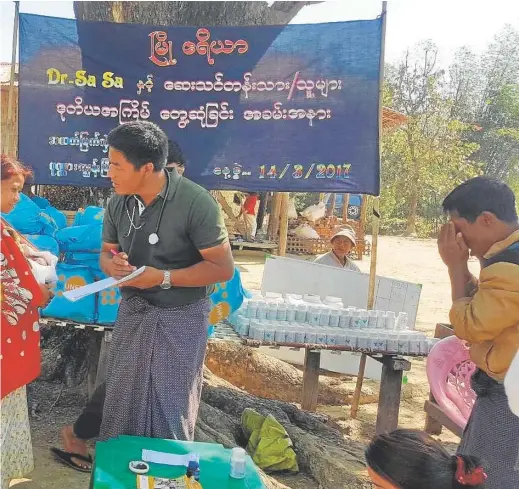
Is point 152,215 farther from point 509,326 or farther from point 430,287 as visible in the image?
point 430,287

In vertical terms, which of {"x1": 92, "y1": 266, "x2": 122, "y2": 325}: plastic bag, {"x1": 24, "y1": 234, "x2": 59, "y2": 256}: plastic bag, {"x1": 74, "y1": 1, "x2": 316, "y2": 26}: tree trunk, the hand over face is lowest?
{"x1": 92, "y1": 266, "x2": 122, "y2": 325}: plastic bag

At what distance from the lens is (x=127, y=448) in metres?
2.28

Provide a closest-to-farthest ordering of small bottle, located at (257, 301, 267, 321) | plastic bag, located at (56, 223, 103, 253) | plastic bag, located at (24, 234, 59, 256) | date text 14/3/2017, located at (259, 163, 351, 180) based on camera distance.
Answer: plastic bag, located at (24, 234, 59, 256), plastic bag, located at (56, 223, 103, 253), small bottle, located at (257, 301, 267, 321), date text 14/3/2017, located at (259, 163, 351, 180)

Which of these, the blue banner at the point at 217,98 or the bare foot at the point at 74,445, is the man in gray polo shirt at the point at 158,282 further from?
the blue banner at the point at 217,98

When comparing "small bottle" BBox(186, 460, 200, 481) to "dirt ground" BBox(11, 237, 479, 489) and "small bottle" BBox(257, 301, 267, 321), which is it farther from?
"small bottle" BBox(257, 301, 267, 321)


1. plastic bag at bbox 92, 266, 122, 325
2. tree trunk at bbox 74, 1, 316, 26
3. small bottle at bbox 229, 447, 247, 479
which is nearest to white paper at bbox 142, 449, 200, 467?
small bottle at bbox 229, 447, 247, 479

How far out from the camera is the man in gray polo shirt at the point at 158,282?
8.09 ft

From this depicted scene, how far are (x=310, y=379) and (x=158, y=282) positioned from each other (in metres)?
2.92

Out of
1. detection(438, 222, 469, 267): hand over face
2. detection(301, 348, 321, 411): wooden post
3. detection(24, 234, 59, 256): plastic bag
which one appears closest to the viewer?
detection(438, 222, 469, 267): hand over face

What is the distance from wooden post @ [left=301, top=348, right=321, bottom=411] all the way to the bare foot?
2.12 meters

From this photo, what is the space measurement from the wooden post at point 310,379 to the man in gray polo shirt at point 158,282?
7.60 feet

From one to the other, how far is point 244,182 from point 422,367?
3.80 metres

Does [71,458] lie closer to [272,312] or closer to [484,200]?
[272,312]

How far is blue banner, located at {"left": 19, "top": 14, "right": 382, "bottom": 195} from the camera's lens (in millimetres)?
4477
